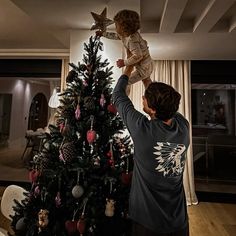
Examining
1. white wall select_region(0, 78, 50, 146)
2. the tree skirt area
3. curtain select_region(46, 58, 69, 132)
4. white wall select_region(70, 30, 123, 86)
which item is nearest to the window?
white wall select_region(70, 30, 123, 86)

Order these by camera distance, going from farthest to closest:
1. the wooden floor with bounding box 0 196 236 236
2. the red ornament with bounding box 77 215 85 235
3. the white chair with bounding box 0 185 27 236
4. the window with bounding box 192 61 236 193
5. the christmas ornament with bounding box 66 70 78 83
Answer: the window with bounding box 192 61 236 193 < the wooden floor with bounding box 0 196 236 236 < the white chair with bounding box 0 185 27 236 < the christmas ornament with bounding box 66 70 78 83 < the red ornament with bounding box 77 215 85 235

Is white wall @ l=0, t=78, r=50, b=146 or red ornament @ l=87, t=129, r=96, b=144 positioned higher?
white wall @ l=0, t=78, r=50, b=146

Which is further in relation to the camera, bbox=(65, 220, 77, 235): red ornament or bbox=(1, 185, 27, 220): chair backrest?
bbox=(1, 185, 27, 220): chair backrest

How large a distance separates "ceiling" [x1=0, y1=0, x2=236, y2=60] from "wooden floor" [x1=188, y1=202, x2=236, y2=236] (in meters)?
2.50

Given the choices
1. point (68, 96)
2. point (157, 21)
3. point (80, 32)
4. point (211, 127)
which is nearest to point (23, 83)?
point (80, 32)

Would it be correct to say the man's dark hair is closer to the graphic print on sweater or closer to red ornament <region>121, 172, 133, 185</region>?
the graphic print on sweater

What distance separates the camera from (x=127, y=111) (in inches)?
42.2

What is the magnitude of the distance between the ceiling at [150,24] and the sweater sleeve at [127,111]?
1224mm

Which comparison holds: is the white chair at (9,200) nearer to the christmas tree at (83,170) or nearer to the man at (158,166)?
the christmas tree at (83,170)

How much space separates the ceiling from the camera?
6.59ft

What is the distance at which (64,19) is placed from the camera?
2.24 metres

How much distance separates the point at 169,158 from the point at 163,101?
0.28 metres

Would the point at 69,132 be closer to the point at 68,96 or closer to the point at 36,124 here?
the point at 68,96

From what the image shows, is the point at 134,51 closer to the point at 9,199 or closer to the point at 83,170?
the point at 83,170
